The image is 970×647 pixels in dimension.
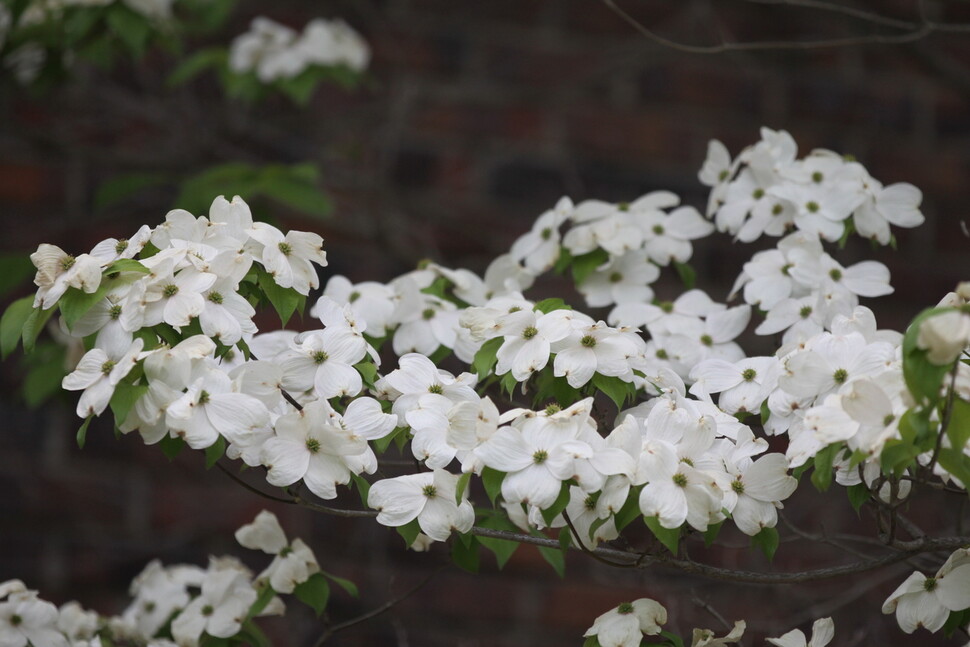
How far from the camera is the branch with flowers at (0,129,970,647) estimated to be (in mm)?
568

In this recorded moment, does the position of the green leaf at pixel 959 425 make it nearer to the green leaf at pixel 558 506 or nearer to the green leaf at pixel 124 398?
the green leaf at pixel 558 506

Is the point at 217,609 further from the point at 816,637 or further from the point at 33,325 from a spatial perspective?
the point at 816,637

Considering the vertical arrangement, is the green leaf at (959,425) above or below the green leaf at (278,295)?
above

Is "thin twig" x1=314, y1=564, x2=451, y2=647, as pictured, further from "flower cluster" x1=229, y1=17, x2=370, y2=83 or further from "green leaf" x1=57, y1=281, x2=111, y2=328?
"flower cluster" x1=229, y1=17, x2=370, y2=83

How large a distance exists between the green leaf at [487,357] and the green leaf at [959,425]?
27 centimetres

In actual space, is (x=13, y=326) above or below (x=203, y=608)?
above

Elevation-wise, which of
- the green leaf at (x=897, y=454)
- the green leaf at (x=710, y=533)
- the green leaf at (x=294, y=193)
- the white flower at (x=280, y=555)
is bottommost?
the white flower at (x=280, y=555)

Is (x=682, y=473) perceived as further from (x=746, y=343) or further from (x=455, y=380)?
(x=746, y=343)

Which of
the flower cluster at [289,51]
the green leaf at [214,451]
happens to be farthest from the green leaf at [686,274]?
the flower cluster at [289,51]

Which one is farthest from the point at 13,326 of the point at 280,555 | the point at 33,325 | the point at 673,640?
the point at 673,640

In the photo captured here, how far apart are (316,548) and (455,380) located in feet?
2.55

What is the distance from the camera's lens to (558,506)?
22.5 inches

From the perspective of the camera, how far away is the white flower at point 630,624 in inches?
26.0

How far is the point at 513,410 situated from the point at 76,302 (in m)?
0.25
